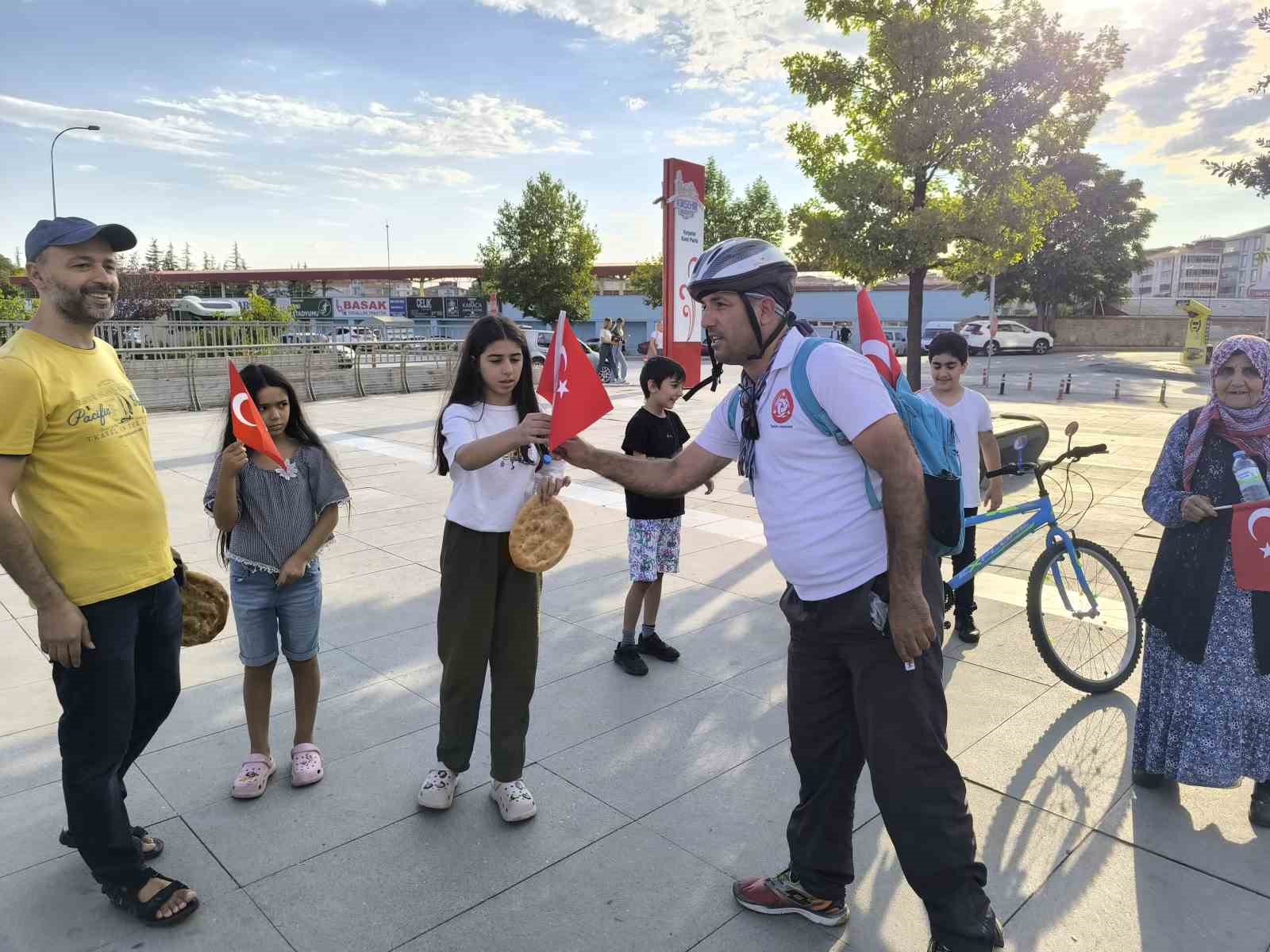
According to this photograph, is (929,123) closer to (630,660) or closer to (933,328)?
(630,660)

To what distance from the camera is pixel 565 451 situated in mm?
2607

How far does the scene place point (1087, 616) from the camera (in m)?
4.04

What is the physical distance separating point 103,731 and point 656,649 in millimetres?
2653

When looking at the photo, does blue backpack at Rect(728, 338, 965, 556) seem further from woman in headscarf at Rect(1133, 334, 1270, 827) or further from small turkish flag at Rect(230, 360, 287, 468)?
small turkish flag at Rect(230, 360, 287, 468)

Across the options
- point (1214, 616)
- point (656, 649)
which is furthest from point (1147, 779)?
point (656, 649)

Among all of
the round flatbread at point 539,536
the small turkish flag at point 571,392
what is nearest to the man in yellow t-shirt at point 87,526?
the round flatbread at point 539,536

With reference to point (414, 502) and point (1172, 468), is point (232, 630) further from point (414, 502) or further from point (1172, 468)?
point (1172, 468)

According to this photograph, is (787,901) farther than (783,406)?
Yes

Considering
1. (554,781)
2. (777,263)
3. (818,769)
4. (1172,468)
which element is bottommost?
(554,781)

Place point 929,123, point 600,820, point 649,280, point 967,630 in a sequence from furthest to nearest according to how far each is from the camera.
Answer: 1. point 649,280
2. point 929,123
3. point 967,630
4. point 600,820

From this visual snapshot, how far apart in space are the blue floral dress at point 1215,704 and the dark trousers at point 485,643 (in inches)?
94.7

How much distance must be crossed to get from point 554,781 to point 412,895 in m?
0.79

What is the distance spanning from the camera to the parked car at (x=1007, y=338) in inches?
1428

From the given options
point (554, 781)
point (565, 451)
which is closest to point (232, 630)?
point (554, 781)
